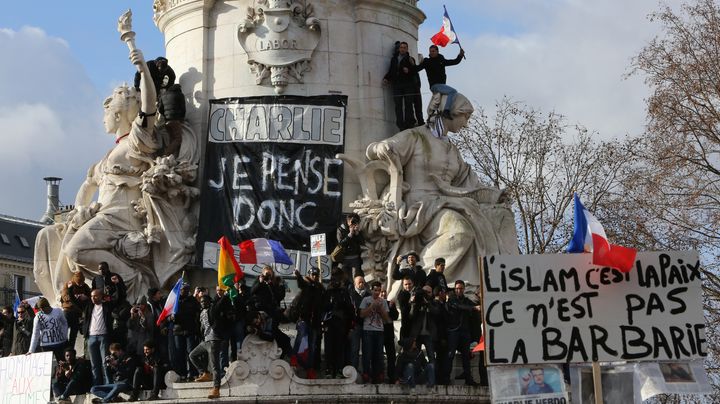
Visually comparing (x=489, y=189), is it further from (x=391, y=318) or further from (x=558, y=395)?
(x=558, y=395)

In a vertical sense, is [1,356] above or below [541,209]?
below

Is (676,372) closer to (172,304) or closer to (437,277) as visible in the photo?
(437,277)

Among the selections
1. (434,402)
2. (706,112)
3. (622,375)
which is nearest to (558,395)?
(622,375)

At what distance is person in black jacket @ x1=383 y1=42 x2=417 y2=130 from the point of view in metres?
30.2

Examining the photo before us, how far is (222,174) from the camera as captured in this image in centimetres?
2956

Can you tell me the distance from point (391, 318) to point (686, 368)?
252 inches

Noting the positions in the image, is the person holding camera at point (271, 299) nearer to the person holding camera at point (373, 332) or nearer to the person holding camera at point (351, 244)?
the person holding camera at point (373, 332)

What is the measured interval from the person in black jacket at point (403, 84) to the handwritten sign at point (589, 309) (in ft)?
33.7

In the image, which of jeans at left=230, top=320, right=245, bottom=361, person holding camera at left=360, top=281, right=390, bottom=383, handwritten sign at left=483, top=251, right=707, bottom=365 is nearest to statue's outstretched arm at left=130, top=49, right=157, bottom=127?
jeans at left=230, top=320, right=245, bottom=361

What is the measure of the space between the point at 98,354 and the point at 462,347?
18.1ft

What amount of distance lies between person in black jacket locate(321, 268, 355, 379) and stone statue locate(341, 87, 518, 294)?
10.8ft

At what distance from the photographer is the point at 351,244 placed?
1123 inches

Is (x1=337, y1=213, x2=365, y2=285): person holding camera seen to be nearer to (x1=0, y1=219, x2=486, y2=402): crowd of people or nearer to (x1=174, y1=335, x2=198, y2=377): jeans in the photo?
(x1=0, y1=219, x2=486, y2=402): crowd of people

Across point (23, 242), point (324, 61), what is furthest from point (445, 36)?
point (23, 242)
